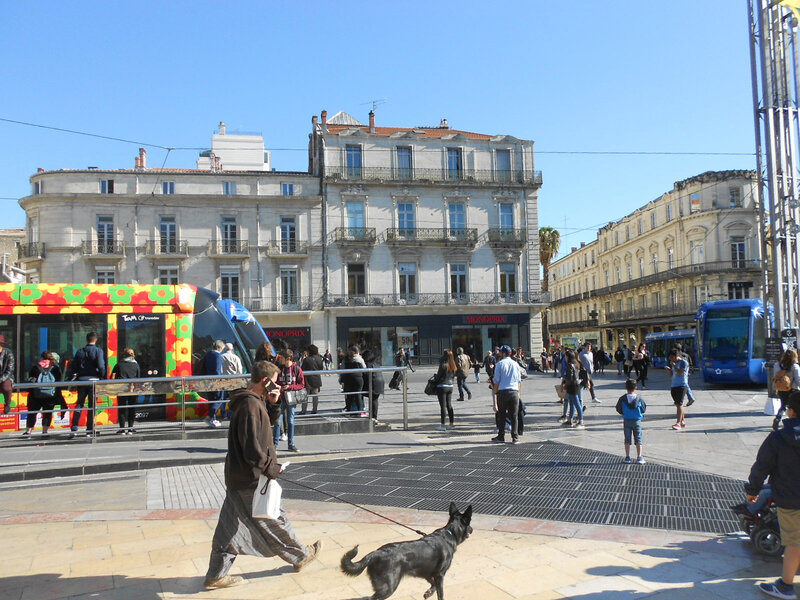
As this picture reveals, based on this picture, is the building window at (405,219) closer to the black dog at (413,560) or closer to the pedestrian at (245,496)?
the pedestrian at (245,496)

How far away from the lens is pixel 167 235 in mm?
37688

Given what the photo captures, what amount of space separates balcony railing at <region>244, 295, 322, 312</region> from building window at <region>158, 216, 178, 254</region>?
549 cm

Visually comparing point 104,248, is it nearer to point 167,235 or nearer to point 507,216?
point 167,235

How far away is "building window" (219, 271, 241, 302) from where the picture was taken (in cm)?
3825

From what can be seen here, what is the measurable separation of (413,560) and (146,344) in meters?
10.8

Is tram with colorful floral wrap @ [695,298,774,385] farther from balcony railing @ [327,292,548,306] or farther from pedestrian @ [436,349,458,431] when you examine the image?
balcony railing @ [327,292,548,306]

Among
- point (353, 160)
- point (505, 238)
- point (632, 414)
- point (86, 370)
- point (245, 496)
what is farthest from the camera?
point (505, 238)

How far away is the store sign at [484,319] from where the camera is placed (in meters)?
40.8

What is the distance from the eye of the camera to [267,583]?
4.52 metres

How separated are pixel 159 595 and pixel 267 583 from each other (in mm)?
730

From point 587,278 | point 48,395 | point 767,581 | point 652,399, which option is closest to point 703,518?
point 767,581

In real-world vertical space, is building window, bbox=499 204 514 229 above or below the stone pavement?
above

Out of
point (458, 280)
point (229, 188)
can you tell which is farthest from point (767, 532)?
point (229, 188)

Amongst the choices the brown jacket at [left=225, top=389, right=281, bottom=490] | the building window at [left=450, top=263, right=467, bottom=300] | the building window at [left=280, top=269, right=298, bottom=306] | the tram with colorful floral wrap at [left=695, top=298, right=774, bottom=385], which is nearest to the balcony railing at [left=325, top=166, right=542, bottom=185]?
the building window at [left=450, top=263, right=467, bottom=300]
